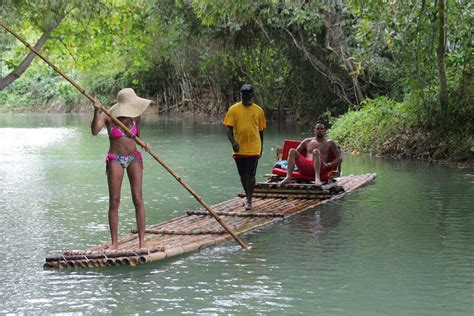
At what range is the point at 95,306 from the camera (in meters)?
6.40

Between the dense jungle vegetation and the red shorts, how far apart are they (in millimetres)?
2605

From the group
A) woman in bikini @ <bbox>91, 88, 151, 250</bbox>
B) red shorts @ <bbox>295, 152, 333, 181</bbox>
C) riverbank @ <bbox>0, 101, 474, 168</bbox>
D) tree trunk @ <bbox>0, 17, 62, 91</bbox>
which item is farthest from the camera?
riverbank @ <bbox>0, 101, 474, 168</bbox>

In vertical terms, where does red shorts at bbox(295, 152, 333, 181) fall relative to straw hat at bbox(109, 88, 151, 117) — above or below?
below

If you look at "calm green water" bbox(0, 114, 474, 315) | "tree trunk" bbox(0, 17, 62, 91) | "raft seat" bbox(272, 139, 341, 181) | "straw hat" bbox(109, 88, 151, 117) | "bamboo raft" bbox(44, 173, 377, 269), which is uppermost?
"tree trunk" bbox(0, 17, 62, 91)

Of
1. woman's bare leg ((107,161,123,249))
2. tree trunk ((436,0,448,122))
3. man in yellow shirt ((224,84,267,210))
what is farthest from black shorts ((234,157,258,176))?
tree trunk ((436,0,448,122))

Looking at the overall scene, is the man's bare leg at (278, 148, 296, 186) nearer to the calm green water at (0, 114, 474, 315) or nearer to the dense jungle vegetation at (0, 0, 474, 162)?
the calm green water at (0, 114, 474, 315)

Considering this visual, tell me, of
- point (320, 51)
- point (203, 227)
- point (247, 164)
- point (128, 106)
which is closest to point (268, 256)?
point (203, 227)

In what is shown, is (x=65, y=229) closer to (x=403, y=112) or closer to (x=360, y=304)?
(x=360, y=304)

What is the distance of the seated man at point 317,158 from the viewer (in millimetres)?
11531

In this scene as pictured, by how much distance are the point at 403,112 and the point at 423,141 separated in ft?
2.94

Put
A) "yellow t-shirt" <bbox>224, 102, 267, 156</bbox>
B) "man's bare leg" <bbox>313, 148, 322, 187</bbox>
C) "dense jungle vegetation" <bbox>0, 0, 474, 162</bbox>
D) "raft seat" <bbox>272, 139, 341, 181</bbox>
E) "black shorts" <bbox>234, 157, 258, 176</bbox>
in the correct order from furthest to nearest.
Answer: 1. "dense jungle vegetation" <bbox>0, 0, 474, 162</bbox>
2. "raft seat" <bbox>272, 139, 341, 181</bbox>
3. "man's bare leg" <bbox>313, 148, 322, 187</bbox>
4. "black shorts" <bbox>234, 157, 258, 176</bbox>
5. "yellow t-shirt" <bbox>224, 102, 267, 156</bbox>

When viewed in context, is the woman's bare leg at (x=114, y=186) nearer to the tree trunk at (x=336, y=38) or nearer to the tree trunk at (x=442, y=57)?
the tree trunk at (x=442, y=57)

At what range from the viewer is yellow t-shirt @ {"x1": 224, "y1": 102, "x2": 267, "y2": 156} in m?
10.2

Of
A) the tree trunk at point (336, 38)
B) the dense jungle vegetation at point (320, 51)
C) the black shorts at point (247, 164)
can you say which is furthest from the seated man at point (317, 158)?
the tree trunk at point (336, 38)
